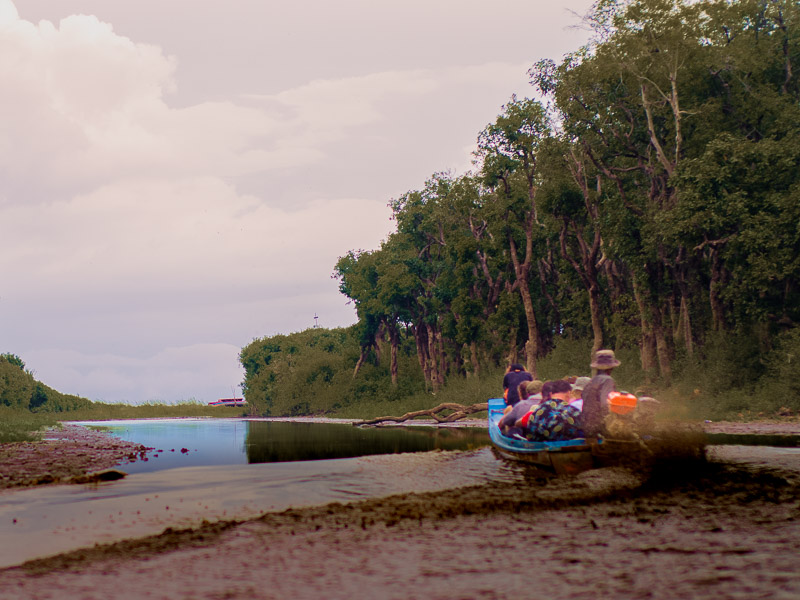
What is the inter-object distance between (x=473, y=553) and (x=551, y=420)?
788 centimetres

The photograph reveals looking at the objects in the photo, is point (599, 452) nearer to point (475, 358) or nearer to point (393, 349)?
point (475, 358)

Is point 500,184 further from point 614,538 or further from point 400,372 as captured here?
point 614,538

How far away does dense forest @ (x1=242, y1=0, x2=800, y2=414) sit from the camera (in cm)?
3136

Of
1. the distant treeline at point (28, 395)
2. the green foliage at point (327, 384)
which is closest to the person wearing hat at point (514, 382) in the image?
the green foliage at point (327, 384)

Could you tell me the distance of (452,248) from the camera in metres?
53.0

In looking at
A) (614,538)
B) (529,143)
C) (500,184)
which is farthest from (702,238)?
(614,538)

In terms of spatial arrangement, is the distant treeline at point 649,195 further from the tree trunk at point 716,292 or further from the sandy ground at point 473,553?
the sandy ground at point 473,553

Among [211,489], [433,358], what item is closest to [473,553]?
[211,489]

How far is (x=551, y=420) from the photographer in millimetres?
15617

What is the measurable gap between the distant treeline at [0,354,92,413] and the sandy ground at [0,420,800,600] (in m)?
85.2

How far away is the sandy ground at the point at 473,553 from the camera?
673cm

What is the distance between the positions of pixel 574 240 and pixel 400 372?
1042 inches

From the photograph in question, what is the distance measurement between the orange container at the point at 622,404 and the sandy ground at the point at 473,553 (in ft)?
9.36

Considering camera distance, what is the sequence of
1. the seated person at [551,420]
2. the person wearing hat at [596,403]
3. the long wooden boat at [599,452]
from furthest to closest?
the seated person at [551,420], the person wearing hat at [596,403], the long wooden boat at [599,452]
